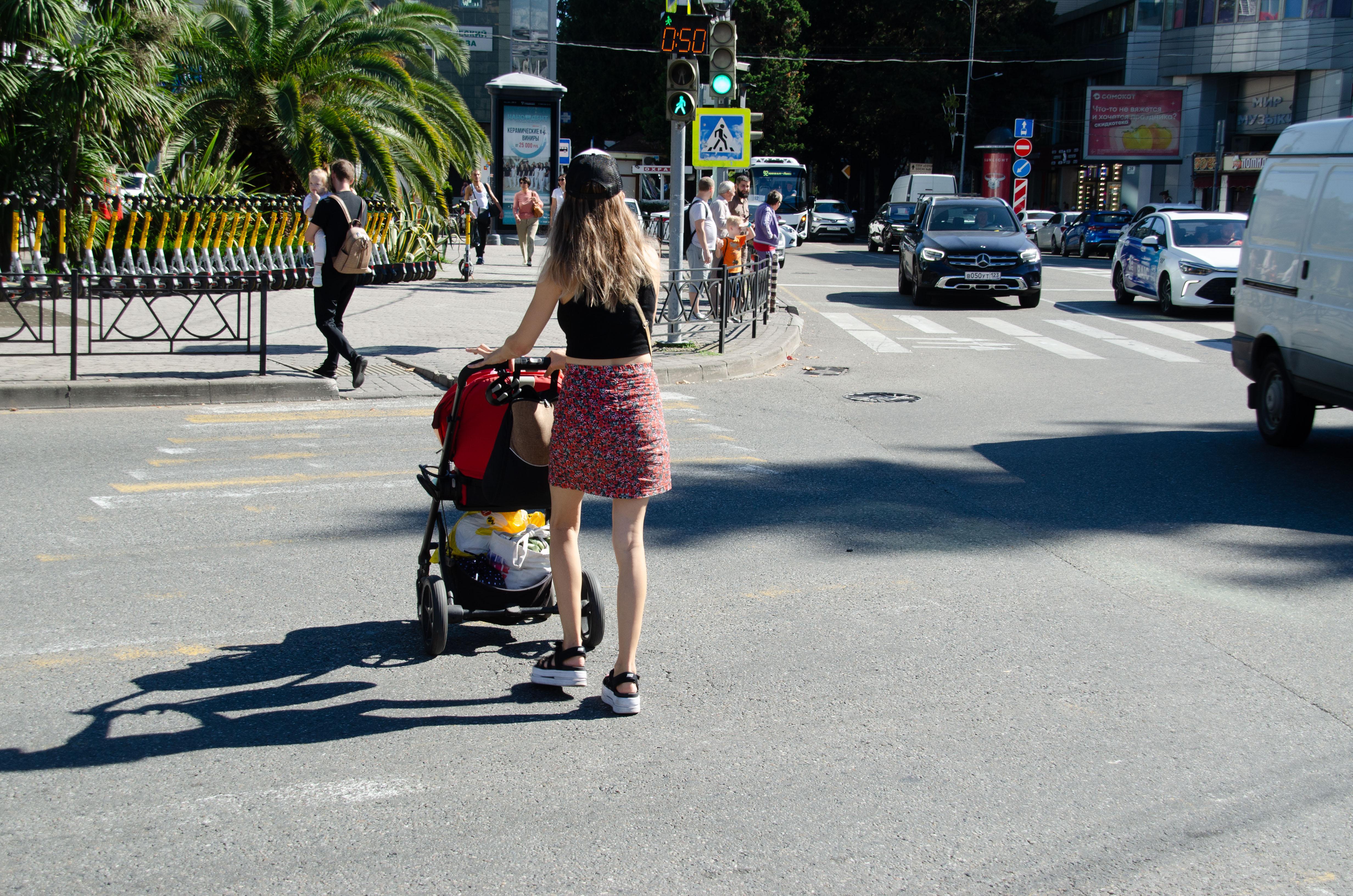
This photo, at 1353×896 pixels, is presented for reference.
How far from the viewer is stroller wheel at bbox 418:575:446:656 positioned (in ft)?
15.6

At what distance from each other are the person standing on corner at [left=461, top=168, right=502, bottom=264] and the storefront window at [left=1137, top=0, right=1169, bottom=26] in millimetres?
37943

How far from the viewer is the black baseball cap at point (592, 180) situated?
13.9 feet

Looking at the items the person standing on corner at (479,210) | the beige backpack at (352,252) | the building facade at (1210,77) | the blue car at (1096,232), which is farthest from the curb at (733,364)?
the building facade at (1210,77)

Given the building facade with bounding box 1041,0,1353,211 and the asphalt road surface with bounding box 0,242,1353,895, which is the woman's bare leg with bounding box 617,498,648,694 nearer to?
the asphalt road surface with bounding box 0,242,1353,895

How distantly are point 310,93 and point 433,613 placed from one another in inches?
763

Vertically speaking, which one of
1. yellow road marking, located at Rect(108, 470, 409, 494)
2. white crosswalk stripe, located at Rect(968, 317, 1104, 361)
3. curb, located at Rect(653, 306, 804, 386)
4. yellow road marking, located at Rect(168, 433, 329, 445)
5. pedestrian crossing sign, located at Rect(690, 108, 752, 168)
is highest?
pedestrian crossing sign, located at Rect(690, 108, 752, 168)

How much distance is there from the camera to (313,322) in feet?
50.4

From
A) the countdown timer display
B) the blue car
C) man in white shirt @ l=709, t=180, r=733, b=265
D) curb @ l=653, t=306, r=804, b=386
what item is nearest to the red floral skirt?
curb @ l=653, t=306, r=804, b=386

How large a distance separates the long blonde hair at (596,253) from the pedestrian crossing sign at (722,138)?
11.8m

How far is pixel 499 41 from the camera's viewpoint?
62.8 meters

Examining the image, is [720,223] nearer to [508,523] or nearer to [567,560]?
[508,523]

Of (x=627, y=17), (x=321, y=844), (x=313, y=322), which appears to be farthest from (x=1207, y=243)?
(x=627, y=17)

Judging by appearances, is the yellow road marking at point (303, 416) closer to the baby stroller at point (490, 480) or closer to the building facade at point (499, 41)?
the baby stroller at point (490, 480)

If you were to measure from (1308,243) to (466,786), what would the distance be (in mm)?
7501
